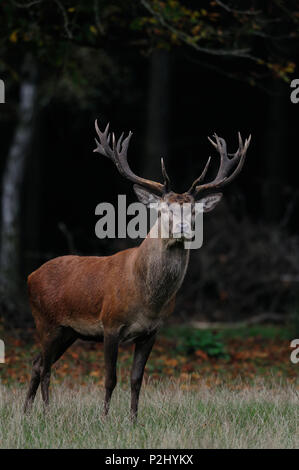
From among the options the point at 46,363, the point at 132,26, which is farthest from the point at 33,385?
the point at 132,26

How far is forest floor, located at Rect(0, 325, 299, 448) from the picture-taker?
17.3 ft

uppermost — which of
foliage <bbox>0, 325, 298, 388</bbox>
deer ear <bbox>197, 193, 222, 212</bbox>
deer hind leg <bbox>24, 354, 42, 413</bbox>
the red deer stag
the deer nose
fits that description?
deer ear <bbox>197, 193, 222, 212</bbox>

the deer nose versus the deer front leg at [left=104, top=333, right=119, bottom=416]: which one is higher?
the deer nose

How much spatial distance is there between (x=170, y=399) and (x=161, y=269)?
56.0 inches

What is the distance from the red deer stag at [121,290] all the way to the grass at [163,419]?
28 centimetres

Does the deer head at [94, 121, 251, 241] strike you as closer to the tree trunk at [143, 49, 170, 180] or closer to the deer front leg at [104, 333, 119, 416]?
the deer front leg at [104, 333, 119, 416]

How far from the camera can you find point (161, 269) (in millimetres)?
5816

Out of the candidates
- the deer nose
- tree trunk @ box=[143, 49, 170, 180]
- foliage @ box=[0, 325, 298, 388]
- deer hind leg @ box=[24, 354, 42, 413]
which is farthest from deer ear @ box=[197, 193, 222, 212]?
tree trunk @ box=[143, 49, 170, 180]

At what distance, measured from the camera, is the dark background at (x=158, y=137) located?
10250mm

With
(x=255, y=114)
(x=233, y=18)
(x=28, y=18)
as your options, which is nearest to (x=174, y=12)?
(x=233, y=18)

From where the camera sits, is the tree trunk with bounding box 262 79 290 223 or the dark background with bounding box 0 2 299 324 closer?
the dark background with bounding box 0 2 299 324

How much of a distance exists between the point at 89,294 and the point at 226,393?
5.51 ft

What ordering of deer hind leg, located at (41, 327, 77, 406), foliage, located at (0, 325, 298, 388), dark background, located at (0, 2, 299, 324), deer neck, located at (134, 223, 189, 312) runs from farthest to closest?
dark background, located at (0, 2, 299, 324) < foliage, located at (0, 325, 298, 388) < deer hind leg, located at (41, 327, 77, 406) < deer neck, located at (134, 223, 189, 312)

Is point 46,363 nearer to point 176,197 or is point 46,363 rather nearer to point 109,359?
point 109,359
